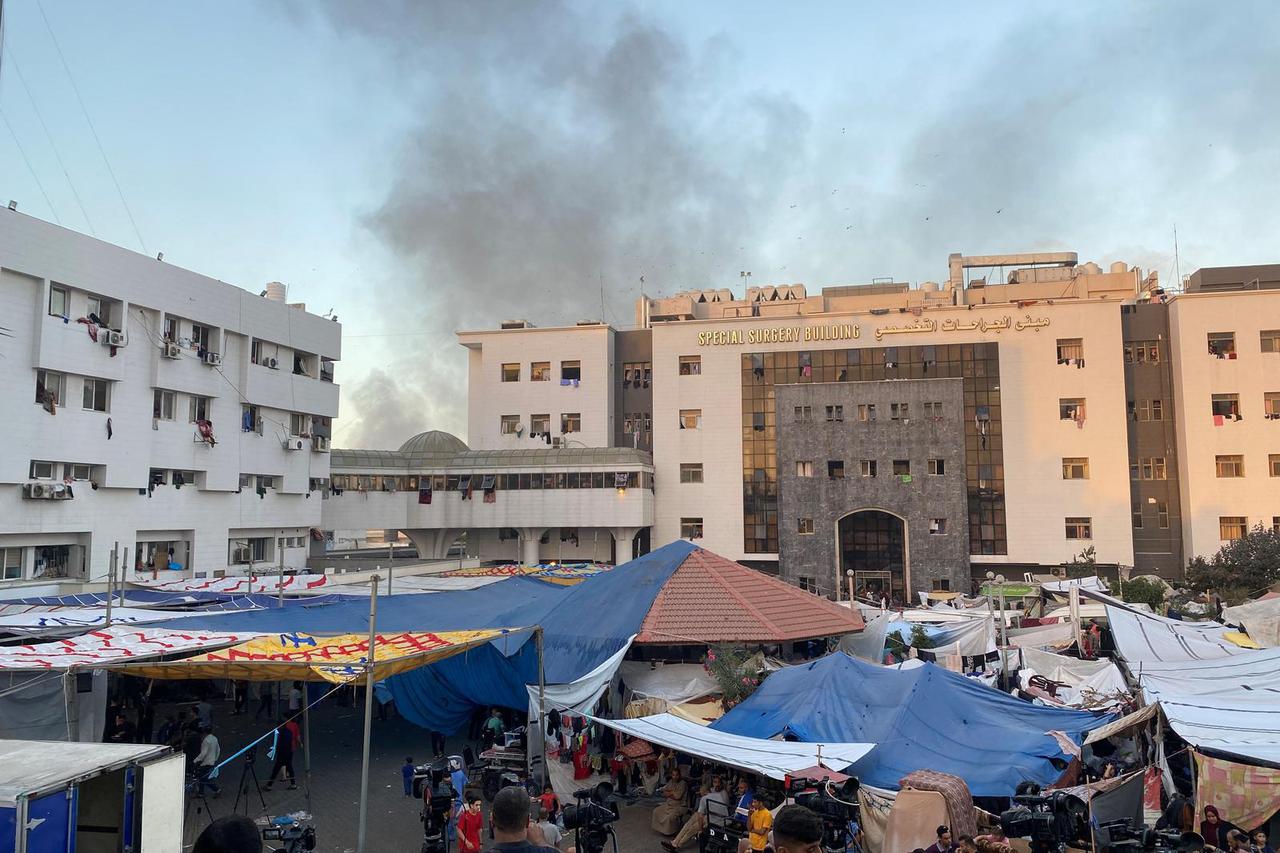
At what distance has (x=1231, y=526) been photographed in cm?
4356

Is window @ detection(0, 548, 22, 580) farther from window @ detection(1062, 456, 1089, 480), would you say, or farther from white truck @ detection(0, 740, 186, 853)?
window @ detection(1062, 456, 1089, 480)

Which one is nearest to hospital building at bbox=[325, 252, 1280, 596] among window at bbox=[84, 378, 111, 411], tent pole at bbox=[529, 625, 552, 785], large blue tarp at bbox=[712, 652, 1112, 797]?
window at bbox=[84, 378, 111, 411]

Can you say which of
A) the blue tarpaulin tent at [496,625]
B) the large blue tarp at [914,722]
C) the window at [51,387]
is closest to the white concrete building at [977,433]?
the blue tarpaulin tent at [496,625]

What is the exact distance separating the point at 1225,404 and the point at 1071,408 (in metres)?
7.12

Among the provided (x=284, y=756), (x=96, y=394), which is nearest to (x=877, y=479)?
(x=96, y=394)

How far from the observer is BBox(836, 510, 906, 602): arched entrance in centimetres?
4441

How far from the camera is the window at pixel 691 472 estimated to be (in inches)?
1943

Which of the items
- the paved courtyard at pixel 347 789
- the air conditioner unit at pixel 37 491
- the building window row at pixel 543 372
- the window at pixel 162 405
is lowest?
the paved courtyard at pixel 347 789

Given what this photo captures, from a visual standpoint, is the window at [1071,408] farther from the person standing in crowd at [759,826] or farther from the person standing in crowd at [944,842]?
the person standing in crowd at [944,842]

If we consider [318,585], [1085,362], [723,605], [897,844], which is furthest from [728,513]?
[897,844]

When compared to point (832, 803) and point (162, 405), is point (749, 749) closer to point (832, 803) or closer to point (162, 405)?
point (832, 803)

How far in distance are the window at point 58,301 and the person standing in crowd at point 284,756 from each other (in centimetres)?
1810

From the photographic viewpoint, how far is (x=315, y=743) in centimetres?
1786

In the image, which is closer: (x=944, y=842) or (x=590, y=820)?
(x=590, y=820)
